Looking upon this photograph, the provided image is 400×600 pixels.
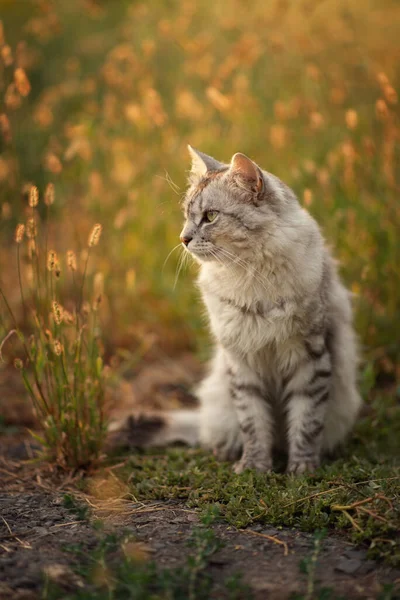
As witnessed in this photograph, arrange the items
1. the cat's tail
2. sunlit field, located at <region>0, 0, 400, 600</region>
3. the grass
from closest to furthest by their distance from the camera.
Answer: the grass, sunlit field, located at <region>0, 0, 400, 600</region>, the cat's tail

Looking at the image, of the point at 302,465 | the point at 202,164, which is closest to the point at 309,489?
the point at 302,465

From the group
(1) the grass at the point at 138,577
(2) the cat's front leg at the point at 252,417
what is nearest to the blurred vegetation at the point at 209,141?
(2) the cat's front leg at the point at 252,417

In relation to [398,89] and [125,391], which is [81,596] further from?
[398,89]

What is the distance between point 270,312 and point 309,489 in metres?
0.85

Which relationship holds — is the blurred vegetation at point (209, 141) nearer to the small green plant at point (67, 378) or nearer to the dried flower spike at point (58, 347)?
the small green plant at point (67, 378)

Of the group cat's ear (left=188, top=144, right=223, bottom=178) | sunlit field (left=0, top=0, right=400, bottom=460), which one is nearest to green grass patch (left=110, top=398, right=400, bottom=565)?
sunlit field (left=0, top=0, right=400, bottom=460)

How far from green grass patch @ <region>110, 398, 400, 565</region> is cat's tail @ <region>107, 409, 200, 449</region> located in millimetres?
126

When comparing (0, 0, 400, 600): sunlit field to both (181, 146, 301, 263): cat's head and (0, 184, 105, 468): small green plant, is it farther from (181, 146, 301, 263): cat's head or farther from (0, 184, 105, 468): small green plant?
(181, 146, 301, 263): cat's head

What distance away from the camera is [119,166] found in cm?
552

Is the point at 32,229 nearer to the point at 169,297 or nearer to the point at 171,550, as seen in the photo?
the point at 171,550

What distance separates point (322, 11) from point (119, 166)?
86.4 inches

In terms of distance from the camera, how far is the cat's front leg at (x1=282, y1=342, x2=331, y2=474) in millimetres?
3293

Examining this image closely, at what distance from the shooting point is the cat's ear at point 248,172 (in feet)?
10.1

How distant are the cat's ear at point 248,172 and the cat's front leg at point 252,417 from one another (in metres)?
0.96
